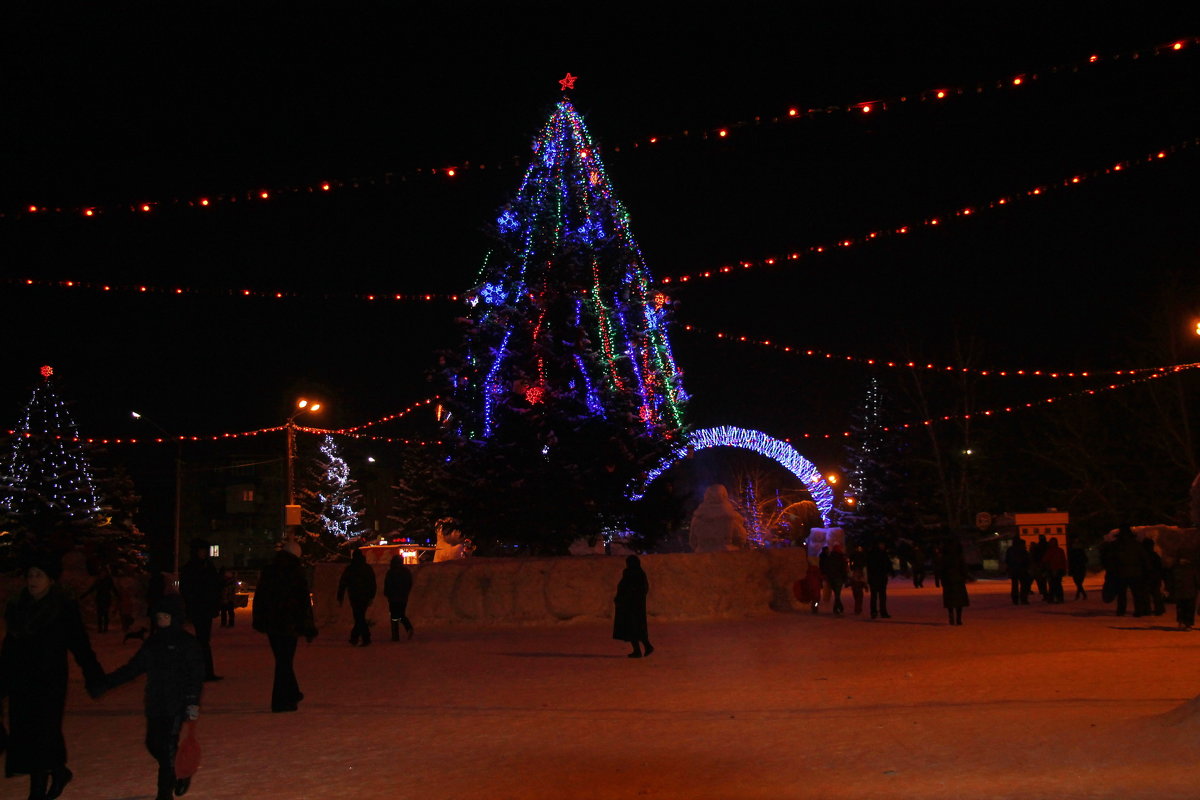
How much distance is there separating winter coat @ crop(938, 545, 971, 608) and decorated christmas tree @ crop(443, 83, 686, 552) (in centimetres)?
842

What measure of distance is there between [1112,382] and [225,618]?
35.7 metres

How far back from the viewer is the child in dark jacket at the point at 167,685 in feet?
24.2

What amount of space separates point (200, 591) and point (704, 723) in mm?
6891

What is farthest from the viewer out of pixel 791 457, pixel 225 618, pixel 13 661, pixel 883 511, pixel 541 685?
pixel 883 511

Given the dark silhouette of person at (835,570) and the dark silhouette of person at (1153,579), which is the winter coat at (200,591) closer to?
the dark silhouette of person at (835,570)

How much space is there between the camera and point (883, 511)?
5769cm

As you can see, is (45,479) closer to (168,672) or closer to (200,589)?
(200,589)

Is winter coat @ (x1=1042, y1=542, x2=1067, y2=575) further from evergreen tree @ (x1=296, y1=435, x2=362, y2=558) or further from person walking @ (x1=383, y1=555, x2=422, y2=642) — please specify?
evergreen tree @ (x1=296, y1=435, x2=362, y2=558)

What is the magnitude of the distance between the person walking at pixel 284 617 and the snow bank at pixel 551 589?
12.4m

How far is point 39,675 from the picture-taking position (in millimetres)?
7512

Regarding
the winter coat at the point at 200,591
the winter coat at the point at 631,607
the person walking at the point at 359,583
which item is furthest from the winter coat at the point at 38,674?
the person walking at the point at 359,583

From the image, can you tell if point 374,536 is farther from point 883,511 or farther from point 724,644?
point 724,644

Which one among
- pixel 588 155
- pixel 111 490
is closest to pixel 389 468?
pixel 111 490

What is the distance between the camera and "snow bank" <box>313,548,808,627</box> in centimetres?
2412
